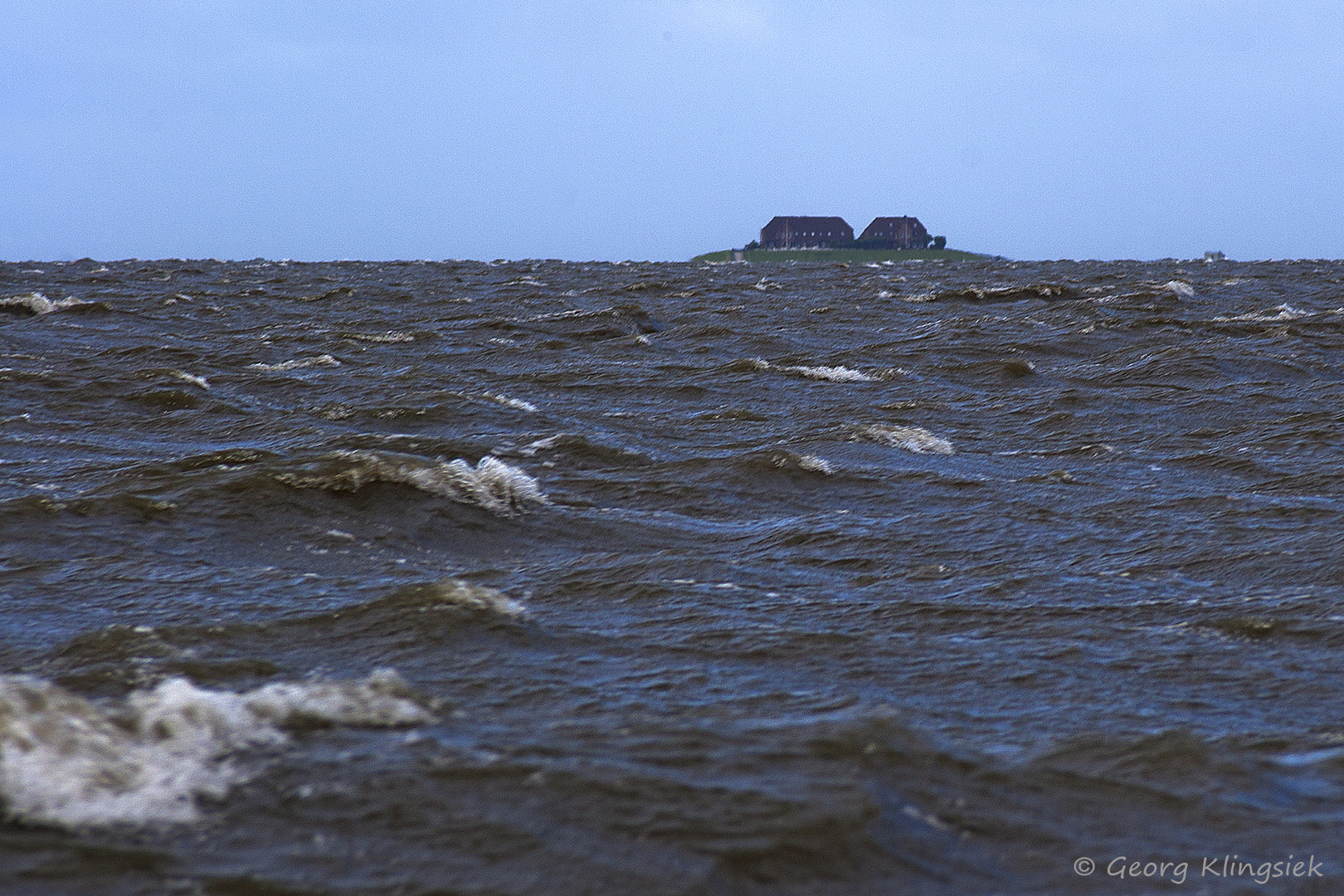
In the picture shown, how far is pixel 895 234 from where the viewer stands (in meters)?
142

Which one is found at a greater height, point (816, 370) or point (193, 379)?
point (816, 370)

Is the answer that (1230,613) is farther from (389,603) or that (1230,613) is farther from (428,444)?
(428,444)

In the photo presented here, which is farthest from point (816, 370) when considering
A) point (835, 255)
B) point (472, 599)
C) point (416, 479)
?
point (835, 255)

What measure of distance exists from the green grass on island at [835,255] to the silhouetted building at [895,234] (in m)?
2.10

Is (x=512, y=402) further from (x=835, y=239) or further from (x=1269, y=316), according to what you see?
(x=835, y=239)

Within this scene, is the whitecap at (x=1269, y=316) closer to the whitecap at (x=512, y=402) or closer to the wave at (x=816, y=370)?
the wave at (x=816, y=370)

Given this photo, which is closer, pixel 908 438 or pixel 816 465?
pixel 816 465

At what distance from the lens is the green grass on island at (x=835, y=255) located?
123188mm

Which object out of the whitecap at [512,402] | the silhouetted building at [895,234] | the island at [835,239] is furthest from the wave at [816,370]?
the silhouetted building at [895,234]

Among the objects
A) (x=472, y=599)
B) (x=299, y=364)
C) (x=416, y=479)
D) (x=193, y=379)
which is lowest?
(x=472, y=599)

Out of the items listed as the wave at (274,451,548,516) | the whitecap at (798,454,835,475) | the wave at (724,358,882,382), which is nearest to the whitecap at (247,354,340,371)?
the wave at (724,358,882,382)

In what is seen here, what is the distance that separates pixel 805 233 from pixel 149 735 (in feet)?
470

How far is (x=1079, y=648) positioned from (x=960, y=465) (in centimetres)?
405

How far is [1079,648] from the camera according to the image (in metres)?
5.00
